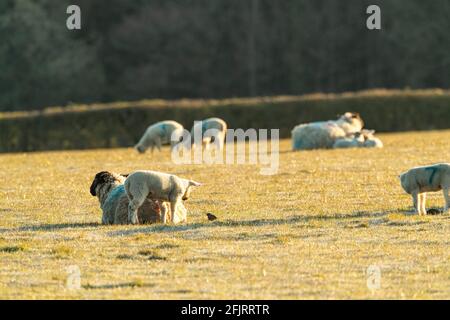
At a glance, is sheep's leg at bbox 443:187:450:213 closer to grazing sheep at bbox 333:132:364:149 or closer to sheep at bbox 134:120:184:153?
grazing sheep at bbox 333:132:364:149

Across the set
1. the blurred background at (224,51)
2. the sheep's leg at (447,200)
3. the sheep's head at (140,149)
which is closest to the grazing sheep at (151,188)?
the sheep's leg at (447,200)

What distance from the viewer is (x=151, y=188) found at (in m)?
19.4

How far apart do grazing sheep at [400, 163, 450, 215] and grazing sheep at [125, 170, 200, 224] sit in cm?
380

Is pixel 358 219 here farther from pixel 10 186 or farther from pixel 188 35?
pixel 188 35

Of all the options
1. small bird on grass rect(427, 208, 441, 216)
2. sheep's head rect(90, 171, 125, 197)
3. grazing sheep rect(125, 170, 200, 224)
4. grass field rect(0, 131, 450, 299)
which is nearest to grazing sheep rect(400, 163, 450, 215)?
small bird on grass rect(427, 208, 441, 216)

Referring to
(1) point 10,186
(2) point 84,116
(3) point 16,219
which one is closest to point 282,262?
(3) point 16,219

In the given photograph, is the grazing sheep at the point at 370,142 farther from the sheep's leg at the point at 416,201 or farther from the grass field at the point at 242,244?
the sheep's leg at the point at 416,201

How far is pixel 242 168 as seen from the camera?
32281 millimetres

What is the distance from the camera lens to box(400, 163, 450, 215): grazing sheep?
20.2 m

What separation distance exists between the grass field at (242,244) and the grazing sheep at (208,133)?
1141 centimetres

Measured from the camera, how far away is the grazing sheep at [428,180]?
66.3 ft

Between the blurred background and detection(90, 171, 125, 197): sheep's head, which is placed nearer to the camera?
detection(90, 171, 125, 197): sheep's head

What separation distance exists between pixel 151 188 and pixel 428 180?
4.67 m

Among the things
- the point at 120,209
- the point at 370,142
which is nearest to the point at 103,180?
the point at 120,209
